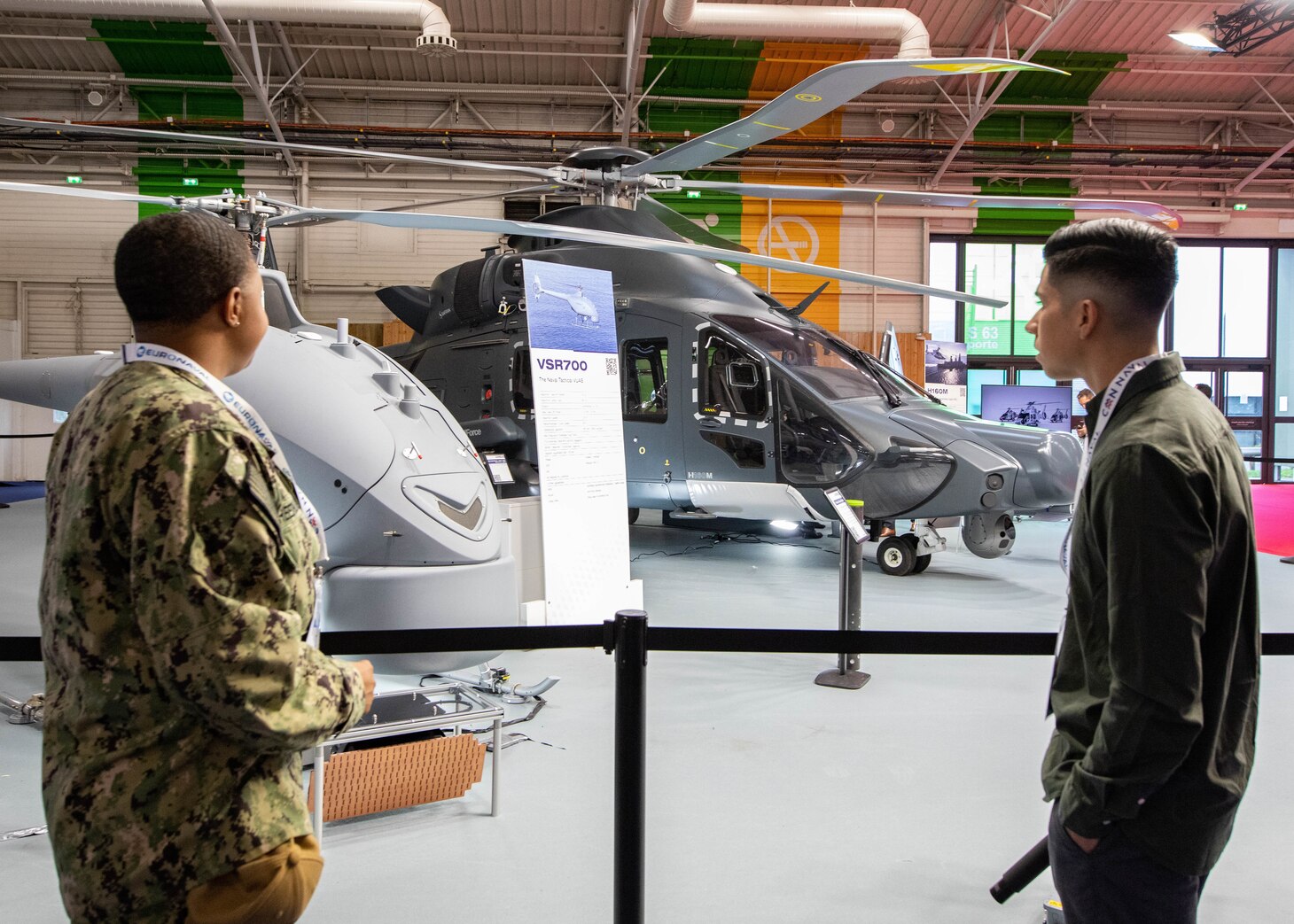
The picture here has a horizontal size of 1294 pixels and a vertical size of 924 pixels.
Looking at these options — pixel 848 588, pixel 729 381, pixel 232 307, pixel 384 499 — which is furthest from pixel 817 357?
pixel 232 307

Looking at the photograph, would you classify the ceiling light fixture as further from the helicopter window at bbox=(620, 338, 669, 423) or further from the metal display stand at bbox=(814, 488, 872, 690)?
the metal display stand at bbox=(814, 488, 872, 690)

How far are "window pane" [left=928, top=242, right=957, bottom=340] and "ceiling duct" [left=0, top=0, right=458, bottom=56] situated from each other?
9.89 m

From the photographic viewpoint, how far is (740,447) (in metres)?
7.59

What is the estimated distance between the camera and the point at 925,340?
16969mm

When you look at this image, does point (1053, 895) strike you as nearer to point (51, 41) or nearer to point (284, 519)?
point (284, 519)

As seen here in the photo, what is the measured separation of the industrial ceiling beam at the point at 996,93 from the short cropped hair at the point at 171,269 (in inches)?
521

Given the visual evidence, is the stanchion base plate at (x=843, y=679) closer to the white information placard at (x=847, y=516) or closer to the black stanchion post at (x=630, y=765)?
the white information placard at (x=847, y=516)

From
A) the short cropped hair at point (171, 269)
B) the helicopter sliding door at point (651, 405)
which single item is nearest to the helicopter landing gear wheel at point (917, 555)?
the helicopter sliding door at point (651, 405)

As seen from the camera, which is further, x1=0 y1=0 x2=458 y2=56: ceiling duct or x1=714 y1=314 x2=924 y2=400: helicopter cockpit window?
x1=0 y1=0 x2=458 y2=56: ceiling duct

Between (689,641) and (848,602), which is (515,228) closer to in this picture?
(848,602)

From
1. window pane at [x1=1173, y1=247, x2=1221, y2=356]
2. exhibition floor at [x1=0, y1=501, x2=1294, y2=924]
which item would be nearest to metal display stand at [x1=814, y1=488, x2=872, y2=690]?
exhibition floor at [x1=0, y1=501, x2=1294, y2=924]

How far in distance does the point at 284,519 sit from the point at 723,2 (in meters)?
15.1

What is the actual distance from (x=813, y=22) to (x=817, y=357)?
774 centimetres

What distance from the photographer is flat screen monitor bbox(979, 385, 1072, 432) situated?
17.0 meters
